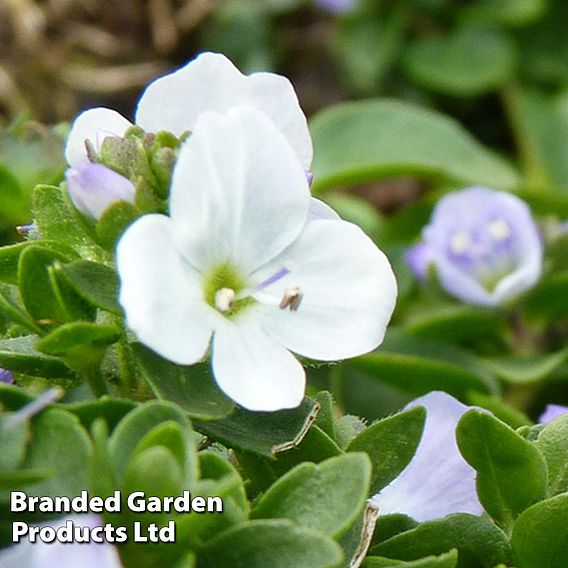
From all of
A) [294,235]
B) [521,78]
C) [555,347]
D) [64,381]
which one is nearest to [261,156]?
[294,235]

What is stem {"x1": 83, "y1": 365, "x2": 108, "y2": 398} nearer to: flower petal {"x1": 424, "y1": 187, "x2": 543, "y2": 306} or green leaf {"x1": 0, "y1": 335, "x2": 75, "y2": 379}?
green leaf {"x1": 0, "y1": 335, "x2": 75, "y2": 379}

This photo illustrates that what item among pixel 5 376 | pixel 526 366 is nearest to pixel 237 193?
pixel 5 376

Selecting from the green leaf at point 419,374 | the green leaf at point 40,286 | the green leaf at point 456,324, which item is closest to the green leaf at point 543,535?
the green leaf at point 40,286

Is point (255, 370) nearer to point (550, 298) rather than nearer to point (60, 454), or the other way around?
point (60, 454)

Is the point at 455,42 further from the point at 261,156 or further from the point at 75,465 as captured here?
the point at 75,465

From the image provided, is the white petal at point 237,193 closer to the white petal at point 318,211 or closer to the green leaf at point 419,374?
the white petal at point 318,211
